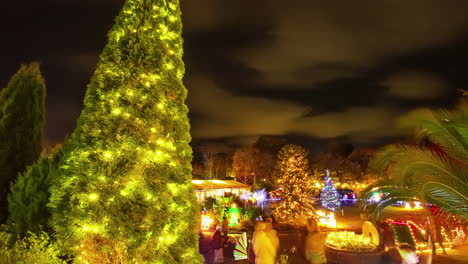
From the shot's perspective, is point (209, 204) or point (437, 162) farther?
point (209, 204)

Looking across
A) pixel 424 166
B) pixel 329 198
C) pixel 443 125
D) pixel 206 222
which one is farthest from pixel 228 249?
pixel 329 198

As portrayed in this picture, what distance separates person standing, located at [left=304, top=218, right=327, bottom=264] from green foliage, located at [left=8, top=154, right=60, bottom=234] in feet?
19.9

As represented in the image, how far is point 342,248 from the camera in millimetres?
8547

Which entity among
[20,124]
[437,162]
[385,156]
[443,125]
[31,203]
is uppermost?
[20,124]

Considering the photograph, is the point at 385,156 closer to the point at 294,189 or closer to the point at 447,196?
the point at 447,196

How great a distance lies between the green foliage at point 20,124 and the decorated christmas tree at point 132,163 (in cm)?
386

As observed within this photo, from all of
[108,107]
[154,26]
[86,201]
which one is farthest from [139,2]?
[86,201]

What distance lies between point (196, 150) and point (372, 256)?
44.4m

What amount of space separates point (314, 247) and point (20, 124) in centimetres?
→ 802

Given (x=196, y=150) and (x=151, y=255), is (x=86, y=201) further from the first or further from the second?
(x=196, y=150)

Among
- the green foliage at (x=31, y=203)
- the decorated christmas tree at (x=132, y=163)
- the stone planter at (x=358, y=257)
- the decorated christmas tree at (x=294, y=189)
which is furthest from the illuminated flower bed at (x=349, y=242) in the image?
the green foliage at (x=31, y=203)

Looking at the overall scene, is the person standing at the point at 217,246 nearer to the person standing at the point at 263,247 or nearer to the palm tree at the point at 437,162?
the person standing at the point at 263,247

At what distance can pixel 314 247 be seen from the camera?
7.82 meters

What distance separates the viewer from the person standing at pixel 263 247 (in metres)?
6.54
